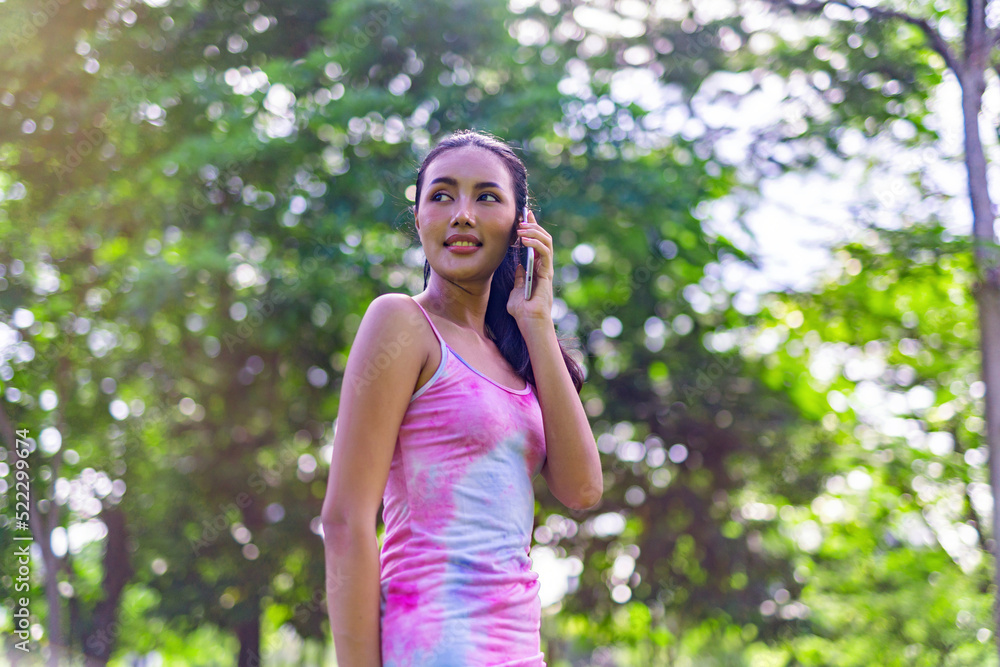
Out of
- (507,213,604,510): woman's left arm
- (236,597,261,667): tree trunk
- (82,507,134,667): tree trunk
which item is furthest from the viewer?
(82,507,134,667): tree trunk

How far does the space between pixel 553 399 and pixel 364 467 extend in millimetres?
450

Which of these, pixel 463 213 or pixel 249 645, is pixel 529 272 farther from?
pixel 249 645

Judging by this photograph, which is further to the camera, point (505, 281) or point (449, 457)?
point (505, 281)

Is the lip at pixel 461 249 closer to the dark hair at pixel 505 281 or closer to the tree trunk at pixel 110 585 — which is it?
the dark hair at pixel 505 281

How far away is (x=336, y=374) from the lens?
9.97m

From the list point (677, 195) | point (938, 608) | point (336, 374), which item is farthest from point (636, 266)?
point (938, 608)

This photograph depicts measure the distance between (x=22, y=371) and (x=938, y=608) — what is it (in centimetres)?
1126

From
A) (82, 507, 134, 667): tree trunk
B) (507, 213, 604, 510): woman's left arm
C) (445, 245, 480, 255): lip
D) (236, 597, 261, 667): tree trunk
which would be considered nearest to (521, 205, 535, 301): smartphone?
(507, 213, 604, 510): woman's left arm

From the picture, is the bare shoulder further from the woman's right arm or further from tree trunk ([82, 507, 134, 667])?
tree trunk ([82, 507, 134, 667])

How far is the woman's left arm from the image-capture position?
1.76 metres

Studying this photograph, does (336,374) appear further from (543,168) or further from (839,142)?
(839,142)

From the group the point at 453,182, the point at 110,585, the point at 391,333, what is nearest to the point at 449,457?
the point at 391,333

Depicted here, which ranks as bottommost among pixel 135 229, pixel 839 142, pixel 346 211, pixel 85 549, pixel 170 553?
pixel 85 549

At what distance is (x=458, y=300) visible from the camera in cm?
190
